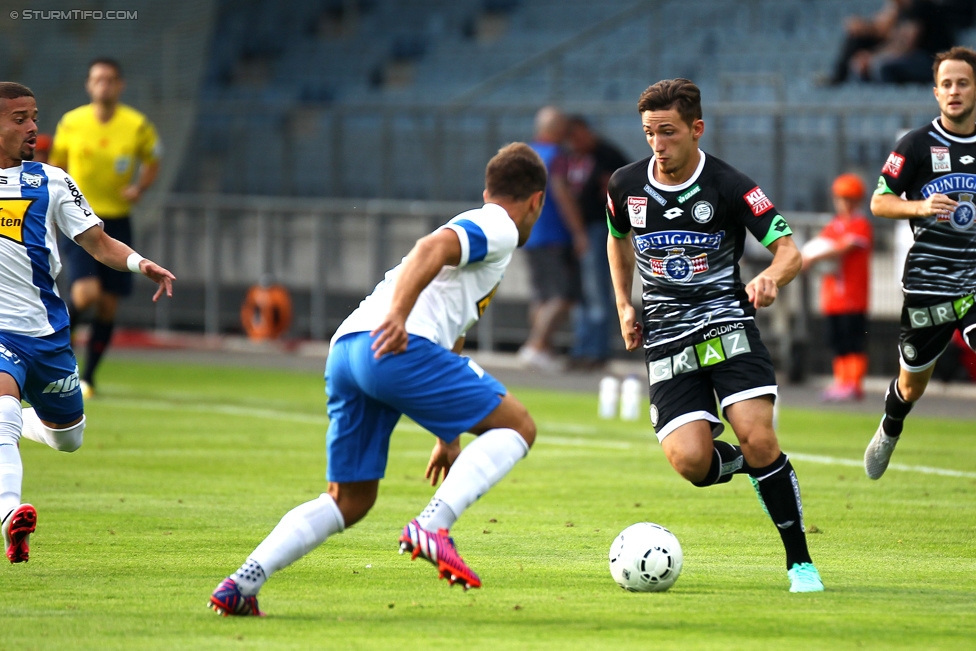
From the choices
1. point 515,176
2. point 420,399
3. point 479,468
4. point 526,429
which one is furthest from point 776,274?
point 420,399

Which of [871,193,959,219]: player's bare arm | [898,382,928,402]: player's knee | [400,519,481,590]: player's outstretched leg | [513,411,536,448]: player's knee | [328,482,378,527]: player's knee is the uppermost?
[871,193,959,219]: player's bare arm

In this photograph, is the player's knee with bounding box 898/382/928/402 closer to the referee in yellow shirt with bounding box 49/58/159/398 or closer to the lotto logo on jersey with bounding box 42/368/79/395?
the lotto logo on jersey with bounding box 42/368/79/395

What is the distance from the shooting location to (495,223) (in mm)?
5875

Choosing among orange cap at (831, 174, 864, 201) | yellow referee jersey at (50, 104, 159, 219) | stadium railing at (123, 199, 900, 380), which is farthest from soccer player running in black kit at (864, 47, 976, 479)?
stadium railing at (123, 199, 900, 380)

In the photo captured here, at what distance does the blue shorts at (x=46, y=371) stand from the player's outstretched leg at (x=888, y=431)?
451cm

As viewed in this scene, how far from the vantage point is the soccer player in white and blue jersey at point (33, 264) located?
7.28m

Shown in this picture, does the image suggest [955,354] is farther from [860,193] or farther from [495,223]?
[495,223]

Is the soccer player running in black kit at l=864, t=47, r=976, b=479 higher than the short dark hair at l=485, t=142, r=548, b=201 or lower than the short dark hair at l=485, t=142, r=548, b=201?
lower

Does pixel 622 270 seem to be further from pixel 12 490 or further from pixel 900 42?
pixel 900 42

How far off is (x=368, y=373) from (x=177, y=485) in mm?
4501

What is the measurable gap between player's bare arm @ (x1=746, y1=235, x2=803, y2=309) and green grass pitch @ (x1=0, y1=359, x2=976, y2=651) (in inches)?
48.3

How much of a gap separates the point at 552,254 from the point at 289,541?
40.5 ft

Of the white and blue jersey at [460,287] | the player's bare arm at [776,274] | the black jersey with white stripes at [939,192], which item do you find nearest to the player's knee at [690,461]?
the player's bare arm at [776,274]

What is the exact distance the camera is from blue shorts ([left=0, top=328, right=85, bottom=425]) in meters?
7.29
